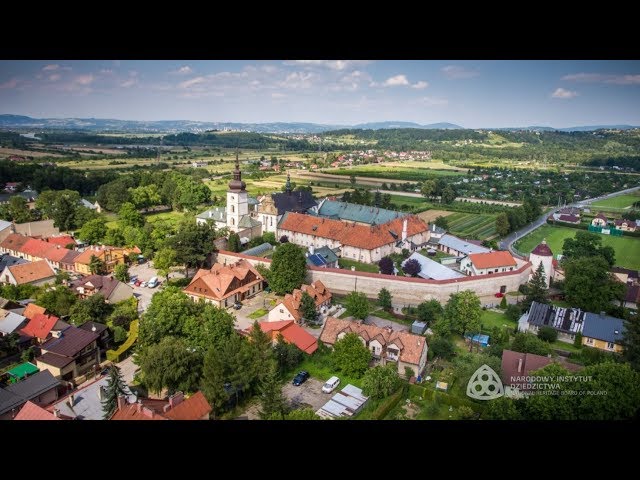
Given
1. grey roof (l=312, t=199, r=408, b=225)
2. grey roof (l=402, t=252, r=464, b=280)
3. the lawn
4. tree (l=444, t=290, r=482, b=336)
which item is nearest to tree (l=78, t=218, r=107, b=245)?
the lawn

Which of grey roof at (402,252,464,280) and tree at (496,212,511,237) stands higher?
tree at (496,212,511,237)

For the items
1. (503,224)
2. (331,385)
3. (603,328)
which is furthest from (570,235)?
(331,385)

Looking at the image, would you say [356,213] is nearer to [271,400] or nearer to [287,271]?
[287,271]

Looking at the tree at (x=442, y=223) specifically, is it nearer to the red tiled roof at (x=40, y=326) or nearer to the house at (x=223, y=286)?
the house at (x=223, y=286)

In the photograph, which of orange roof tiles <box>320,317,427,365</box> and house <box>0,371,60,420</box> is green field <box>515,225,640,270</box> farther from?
house <box>0,371,60,420</box>

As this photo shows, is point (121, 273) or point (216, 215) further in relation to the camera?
point (216, 215)

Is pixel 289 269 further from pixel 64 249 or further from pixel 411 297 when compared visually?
pixel 64 249
